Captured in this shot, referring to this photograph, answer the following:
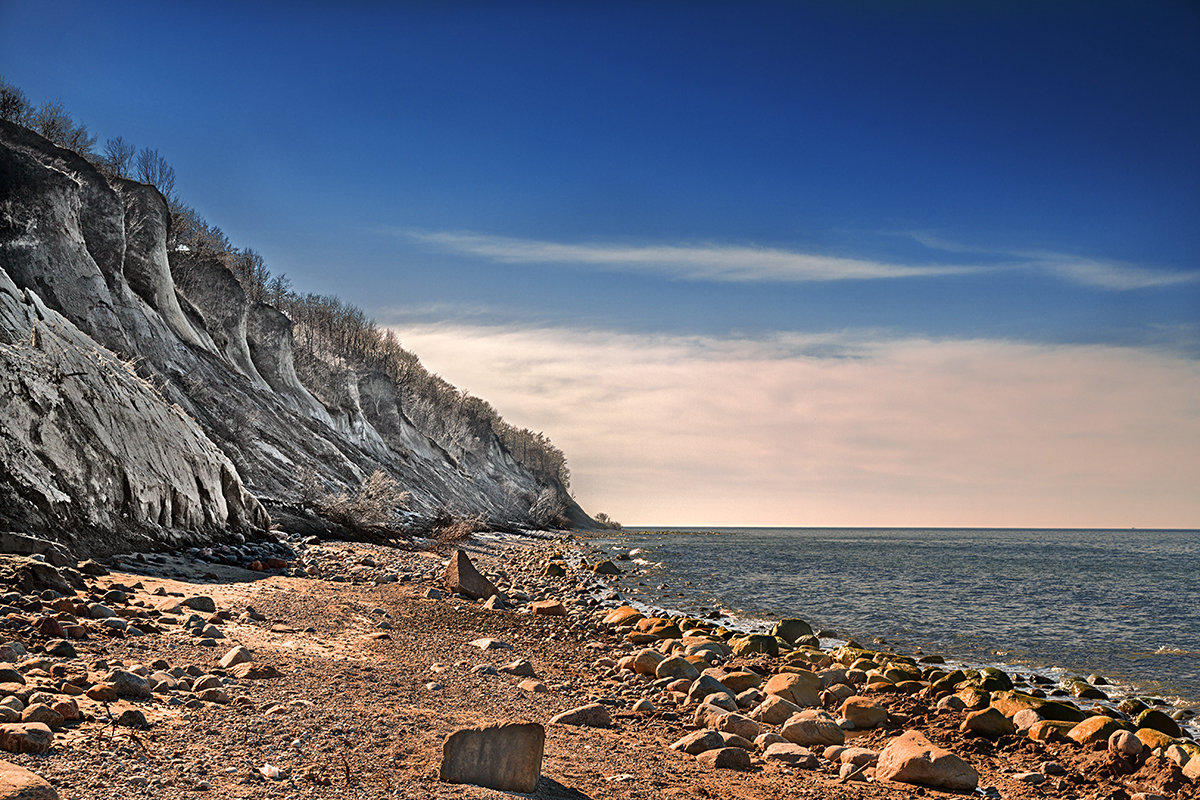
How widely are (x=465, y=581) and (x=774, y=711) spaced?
846 centimetres

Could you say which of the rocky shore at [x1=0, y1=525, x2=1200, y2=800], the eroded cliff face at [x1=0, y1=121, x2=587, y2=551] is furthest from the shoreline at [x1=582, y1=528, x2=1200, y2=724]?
the eroded cliff face at [x1=0, y1=121, x2=587, y2=551]

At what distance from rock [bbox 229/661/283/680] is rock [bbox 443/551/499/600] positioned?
8286 millimetres

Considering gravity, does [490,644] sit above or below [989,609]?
above

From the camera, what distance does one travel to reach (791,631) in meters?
14.1

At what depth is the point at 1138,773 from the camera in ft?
23.0

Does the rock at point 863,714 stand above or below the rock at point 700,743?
below

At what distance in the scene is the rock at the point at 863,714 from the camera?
829 centimetres

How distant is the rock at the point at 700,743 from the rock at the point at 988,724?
3.37 meters

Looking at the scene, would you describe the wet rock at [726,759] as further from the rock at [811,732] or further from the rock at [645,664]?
the rock at [645,664]

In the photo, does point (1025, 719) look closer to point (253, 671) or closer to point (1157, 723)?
point (1157, 723)

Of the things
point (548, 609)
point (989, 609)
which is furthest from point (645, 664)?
point (989, 609)

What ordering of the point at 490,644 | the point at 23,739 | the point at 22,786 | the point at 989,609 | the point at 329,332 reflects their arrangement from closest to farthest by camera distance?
the point at 22,786 → the point at 23,739 → the point at 490,644 → the point at 989,609 → the point at 329,332

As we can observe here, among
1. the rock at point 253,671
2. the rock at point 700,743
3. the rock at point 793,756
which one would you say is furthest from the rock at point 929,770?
the rock at point 253,671

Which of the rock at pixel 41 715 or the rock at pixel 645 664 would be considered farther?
the rock at pixel 645 664
